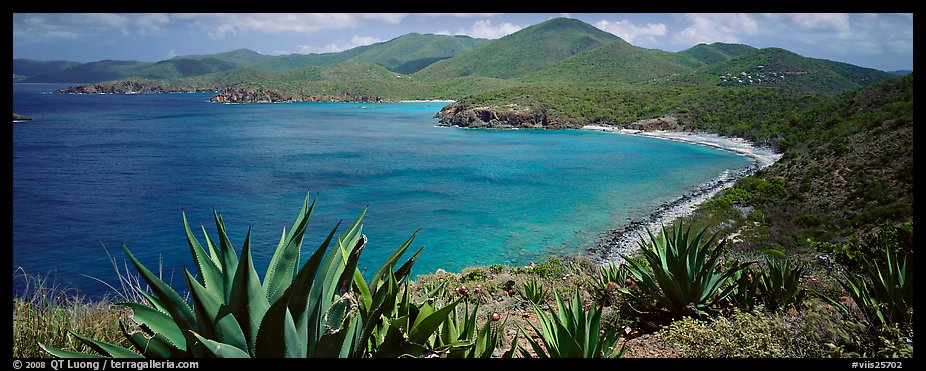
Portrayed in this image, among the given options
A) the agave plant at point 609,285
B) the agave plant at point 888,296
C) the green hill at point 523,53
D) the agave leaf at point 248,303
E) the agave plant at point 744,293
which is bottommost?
the agave plant at point 609,285

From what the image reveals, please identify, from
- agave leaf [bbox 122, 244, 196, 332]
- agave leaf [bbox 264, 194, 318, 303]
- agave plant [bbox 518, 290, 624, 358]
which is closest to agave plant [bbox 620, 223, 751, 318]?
agave plant [bbox 518, 290, 624, 358]

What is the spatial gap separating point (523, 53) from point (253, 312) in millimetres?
162700

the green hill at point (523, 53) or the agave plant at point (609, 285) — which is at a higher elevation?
the green hill at point (523, 53)

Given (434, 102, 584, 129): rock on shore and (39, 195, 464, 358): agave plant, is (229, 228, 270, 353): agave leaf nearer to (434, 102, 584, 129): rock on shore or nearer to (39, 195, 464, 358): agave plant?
(39, 195, 464, 358): agave plant

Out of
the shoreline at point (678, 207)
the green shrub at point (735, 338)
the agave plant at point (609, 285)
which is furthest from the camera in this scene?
the shoreline at point (678, 207)

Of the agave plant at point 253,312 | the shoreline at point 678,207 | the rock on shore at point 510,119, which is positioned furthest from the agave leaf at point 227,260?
the rock on shore at point 510,119

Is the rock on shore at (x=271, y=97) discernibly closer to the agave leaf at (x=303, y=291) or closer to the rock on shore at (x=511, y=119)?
the rock on shore at (x=511, y=119)

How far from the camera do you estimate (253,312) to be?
163 cm

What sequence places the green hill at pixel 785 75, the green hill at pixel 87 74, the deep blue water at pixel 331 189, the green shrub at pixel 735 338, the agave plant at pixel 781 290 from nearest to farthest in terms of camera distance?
1. the green shrub at pixel 735 338
2. the agave plant at pixel 781 290
3. the deep blue water at pixel 331 189
4. the green hill at pixel 785 75
5. the green hill at pixel 87 74

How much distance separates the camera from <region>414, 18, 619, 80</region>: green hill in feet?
489

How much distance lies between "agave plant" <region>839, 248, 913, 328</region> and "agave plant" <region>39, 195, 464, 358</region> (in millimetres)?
2662

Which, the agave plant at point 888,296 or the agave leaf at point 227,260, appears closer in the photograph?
the agave leaf at point 227,260

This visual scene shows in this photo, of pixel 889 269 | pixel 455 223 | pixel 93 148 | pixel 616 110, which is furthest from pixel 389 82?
pixel 889 269

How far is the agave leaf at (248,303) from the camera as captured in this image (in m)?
1.58
